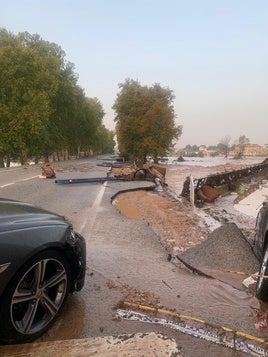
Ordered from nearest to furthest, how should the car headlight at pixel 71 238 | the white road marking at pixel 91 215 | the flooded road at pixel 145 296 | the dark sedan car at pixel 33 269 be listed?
the dark sedan car at pixel 33 269 < the flooded road at pixel 145 296 < the car headlight at pixel 71 238 < the white road marking at pixel 91 215

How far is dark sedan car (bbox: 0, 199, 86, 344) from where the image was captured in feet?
8.90

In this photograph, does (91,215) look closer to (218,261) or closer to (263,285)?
(218,261)

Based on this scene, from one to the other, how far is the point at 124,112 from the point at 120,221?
4923 cm

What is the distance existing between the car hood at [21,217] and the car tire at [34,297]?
0.32 meters

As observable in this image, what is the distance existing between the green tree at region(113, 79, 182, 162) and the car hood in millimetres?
47441

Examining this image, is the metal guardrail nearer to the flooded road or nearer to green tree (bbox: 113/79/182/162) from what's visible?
the flooded road

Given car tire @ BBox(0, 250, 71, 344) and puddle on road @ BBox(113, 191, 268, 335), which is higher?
car tire @ BBox(0, 250, 71, 344)

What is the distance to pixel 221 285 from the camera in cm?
448

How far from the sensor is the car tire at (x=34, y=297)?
9.00 feet

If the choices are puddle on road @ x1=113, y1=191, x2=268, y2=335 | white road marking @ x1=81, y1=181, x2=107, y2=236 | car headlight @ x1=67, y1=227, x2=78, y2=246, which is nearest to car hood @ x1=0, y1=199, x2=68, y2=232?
car headlight @ x1=67, y1=227, x2=78, y2=246

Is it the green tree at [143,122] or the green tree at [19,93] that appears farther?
the green tree at [143,122]

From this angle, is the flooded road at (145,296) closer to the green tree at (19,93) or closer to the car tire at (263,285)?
the car tire at (263,285)

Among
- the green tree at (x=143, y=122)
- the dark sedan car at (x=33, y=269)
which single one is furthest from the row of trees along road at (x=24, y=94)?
the dark sedan car at (x=33, y=269)

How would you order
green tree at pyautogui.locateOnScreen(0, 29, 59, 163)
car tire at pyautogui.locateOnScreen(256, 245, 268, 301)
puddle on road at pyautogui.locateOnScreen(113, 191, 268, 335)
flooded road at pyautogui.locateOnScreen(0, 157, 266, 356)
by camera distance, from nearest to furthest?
flooded road at pyautogui.locateOnScreen(0, 157, 266, 356)
puddle on road at pyautogui.locateOnScreen(113, 191, 268, 335)
car tire at pyautogui.locateOnScreen(256, 245, 268, 301)
green tree at pyautogui.locateOnScreen(0, 29, 59, 163)
